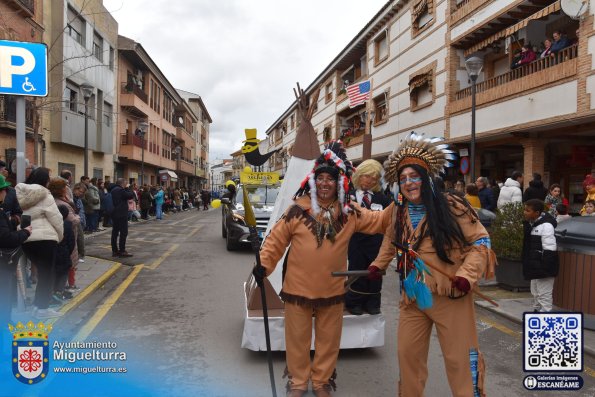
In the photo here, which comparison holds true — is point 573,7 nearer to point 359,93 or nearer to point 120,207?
point 359,93

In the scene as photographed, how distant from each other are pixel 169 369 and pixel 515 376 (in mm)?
3030

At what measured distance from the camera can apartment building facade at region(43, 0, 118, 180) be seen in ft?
64.2

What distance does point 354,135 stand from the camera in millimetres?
28625

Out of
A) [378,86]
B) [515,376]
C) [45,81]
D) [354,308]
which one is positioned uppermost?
[378,86]

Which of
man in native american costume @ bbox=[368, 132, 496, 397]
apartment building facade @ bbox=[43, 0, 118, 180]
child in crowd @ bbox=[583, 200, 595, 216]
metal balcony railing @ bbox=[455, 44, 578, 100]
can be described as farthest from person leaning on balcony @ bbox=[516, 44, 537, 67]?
apartment building facade @ bbox=[43, 0, 118, 180]

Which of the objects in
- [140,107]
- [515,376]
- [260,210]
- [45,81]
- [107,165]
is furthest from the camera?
[140,107]

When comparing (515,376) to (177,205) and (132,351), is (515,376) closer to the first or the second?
(132,351)

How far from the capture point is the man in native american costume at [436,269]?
2928 millimetres

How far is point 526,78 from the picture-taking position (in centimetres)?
1298

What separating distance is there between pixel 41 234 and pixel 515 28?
12809mm

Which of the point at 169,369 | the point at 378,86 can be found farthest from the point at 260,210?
the point at 378,86

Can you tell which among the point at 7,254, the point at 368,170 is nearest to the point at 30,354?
the point at 7,254

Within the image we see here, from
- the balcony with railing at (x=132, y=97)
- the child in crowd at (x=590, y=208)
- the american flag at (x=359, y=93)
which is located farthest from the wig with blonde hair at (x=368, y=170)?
the balcony with railing at (x=132, y=97)

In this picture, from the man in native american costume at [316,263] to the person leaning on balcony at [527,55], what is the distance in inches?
463
